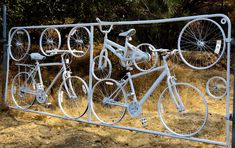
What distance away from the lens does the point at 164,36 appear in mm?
9234

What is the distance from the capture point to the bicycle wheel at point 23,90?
A: 5309mm

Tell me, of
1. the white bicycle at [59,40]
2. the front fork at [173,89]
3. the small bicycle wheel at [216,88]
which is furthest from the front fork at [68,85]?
the small bicycle wheel at [216,88]

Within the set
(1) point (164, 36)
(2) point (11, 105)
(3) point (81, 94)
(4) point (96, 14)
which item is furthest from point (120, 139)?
(1) point (164, 36)

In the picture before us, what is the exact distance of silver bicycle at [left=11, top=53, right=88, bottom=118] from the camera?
4.87 metres

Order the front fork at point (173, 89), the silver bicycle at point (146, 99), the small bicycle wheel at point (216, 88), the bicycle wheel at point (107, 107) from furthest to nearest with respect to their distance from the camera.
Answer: the bicycle wheel at point (107, 107) → the silver bicycle at point (146, 99) → the front fork at point (173, 89) → the small bicycle wheel at point (216, 88)

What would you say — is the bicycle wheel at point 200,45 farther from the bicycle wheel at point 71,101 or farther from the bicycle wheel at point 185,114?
the bicycle wheel at point 71,101

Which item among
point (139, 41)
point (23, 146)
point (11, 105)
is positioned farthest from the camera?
point (139, 41)

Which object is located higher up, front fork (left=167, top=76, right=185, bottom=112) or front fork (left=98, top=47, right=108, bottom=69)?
front fork (left=98, top=47, right=108, bottom=69)

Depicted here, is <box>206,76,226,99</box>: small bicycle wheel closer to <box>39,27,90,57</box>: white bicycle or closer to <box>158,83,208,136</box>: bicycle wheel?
<box>158,83,208,136</box>: bicycle wheel

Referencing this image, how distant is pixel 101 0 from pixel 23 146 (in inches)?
150

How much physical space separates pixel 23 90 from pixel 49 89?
0.51 meters

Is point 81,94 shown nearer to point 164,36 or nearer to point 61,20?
point 61,20

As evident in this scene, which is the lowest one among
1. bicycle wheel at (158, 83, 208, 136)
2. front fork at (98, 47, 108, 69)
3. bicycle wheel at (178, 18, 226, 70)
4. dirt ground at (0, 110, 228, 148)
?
dirt ground at (0, 110, 228, 148)

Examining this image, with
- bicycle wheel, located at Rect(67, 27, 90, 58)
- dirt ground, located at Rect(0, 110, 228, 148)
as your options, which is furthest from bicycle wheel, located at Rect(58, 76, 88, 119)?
bicycle wheel, located at Rect(67, 27, 90, 58)
